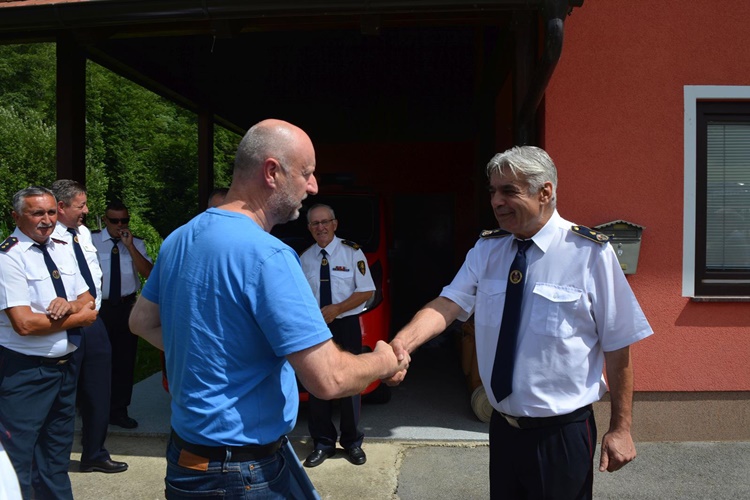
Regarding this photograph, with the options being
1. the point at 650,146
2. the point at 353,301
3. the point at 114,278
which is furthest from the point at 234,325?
the point at 650,146

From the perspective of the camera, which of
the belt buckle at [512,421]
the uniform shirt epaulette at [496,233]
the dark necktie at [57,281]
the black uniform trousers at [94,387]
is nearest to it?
the belt buckle at [512,421]

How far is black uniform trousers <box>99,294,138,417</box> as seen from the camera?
5355 millimetres

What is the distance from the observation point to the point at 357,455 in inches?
186

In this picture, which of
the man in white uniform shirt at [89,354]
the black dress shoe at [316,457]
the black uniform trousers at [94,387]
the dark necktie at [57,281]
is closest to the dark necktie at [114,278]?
the man in white uniform shirt at [89,354]

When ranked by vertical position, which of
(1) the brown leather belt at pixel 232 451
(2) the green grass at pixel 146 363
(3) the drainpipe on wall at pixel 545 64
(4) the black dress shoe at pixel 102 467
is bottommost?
(2) the green grass at pixel 146 363

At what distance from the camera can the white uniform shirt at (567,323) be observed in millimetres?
2322

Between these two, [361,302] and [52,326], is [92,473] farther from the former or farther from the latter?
[361,302]

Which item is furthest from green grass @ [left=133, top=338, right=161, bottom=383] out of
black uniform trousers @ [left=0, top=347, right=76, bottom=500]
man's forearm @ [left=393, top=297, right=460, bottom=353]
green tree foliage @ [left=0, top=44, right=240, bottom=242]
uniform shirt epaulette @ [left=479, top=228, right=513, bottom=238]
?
green tree foliage @ [left=0, top=44, right=240, bottom=242]

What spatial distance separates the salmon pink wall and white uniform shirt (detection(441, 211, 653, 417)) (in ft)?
8.60

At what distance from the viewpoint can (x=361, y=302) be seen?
16.2 ft

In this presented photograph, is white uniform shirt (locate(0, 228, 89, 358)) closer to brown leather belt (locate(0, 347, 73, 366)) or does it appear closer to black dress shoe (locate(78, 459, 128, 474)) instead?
brown leather belt (locate(0, 347, 73, 366))

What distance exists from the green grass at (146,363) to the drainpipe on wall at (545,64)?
15.4 feet

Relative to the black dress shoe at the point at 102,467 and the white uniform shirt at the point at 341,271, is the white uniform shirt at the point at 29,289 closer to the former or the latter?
the black dress shoe at the point at 102,467

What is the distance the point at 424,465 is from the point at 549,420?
97.9 inches
